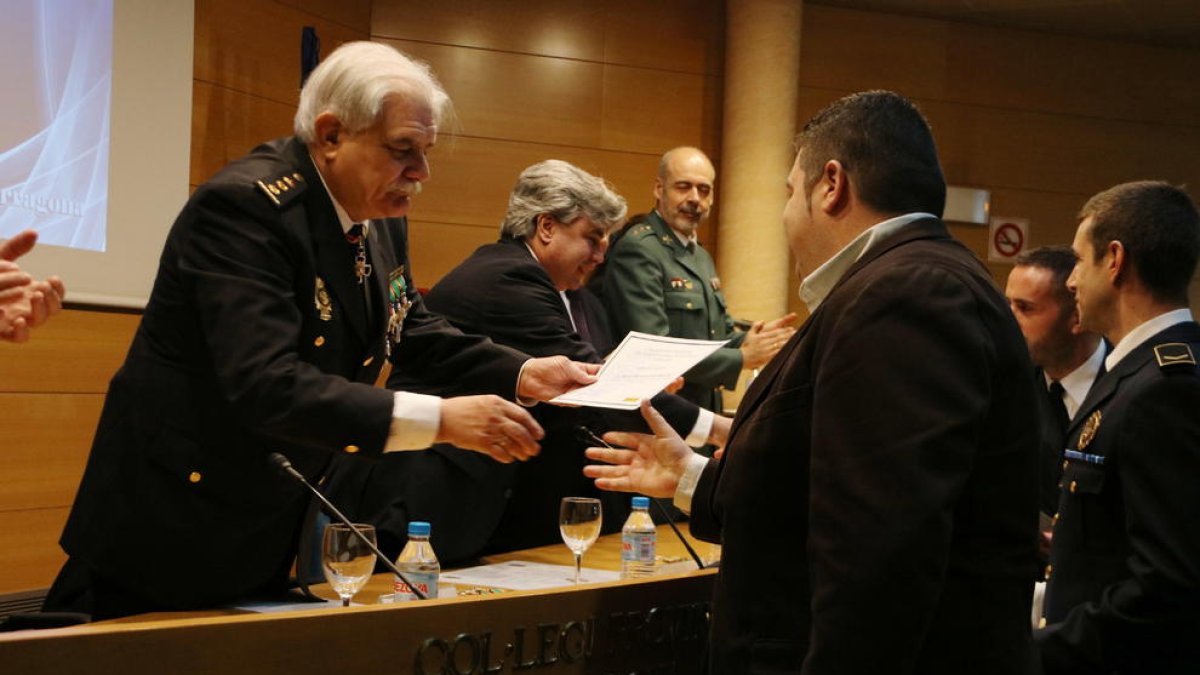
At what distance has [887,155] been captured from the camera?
65.7 inches

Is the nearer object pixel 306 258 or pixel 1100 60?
pixel 306 258

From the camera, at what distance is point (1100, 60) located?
7512 mm

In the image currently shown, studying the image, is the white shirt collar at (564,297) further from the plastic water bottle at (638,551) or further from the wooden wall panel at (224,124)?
the wooden wall panel at (224,124)

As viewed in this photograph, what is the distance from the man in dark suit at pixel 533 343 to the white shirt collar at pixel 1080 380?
874 millimetres

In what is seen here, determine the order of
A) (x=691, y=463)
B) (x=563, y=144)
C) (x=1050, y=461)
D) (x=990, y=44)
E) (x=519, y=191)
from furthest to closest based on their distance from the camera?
(x=990, y=44) → (x=563, y=144) → (x=519, y=191) → (x=1050, y=461) → (x=691, y=463)

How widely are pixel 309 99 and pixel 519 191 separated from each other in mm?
1281

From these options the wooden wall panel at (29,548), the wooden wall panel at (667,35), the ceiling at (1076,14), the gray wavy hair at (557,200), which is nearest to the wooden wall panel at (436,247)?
the wooden wall panel at (667,35)

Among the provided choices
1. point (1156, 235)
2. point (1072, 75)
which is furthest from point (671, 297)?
point (1072, 75)

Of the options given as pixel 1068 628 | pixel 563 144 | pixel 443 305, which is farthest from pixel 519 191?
pixel 563 144

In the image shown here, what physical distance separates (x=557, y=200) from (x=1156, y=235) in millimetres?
1577

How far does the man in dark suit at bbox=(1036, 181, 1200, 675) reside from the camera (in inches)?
80.4

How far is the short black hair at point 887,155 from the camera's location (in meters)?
1.67

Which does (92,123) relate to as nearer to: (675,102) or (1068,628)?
(675,102)

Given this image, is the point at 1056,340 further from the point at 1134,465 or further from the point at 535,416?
the point at 535,416
